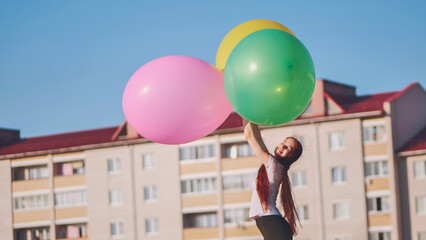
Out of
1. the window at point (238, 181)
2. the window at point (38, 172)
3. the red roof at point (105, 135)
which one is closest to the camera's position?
the red roof at point (105, 135)

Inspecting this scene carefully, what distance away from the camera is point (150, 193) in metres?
55.2

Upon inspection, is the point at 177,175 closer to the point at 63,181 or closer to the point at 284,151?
the point at 63,181

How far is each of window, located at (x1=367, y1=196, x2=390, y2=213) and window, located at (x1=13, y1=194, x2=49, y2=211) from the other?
75.7 ft

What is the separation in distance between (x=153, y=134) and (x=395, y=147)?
144ft

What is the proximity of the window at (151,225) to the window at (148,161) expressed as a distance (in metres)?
3.44

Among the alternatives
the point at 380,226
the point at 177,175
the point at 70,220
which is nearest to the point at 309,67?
the point at 380,226

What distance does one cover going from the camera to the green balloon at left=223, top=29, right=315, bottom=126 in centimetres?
773

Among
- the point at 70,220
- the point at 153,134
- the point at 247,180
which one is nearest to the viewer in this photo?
the point at 153,134

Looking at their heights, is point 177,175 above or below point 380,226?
above

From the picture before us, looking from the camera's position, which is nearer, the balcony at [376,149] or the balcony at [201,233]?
the balcony at [376,149]

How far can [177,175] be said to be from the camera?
179ft

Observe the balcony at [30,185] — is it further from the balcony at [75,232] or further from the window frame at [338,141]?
the window frame at [338,141]

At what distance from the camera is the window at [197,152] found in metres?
54.6

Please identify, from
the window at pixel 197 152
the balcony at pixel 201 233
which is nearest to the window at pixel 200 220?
the balcony at pixel 201 233
